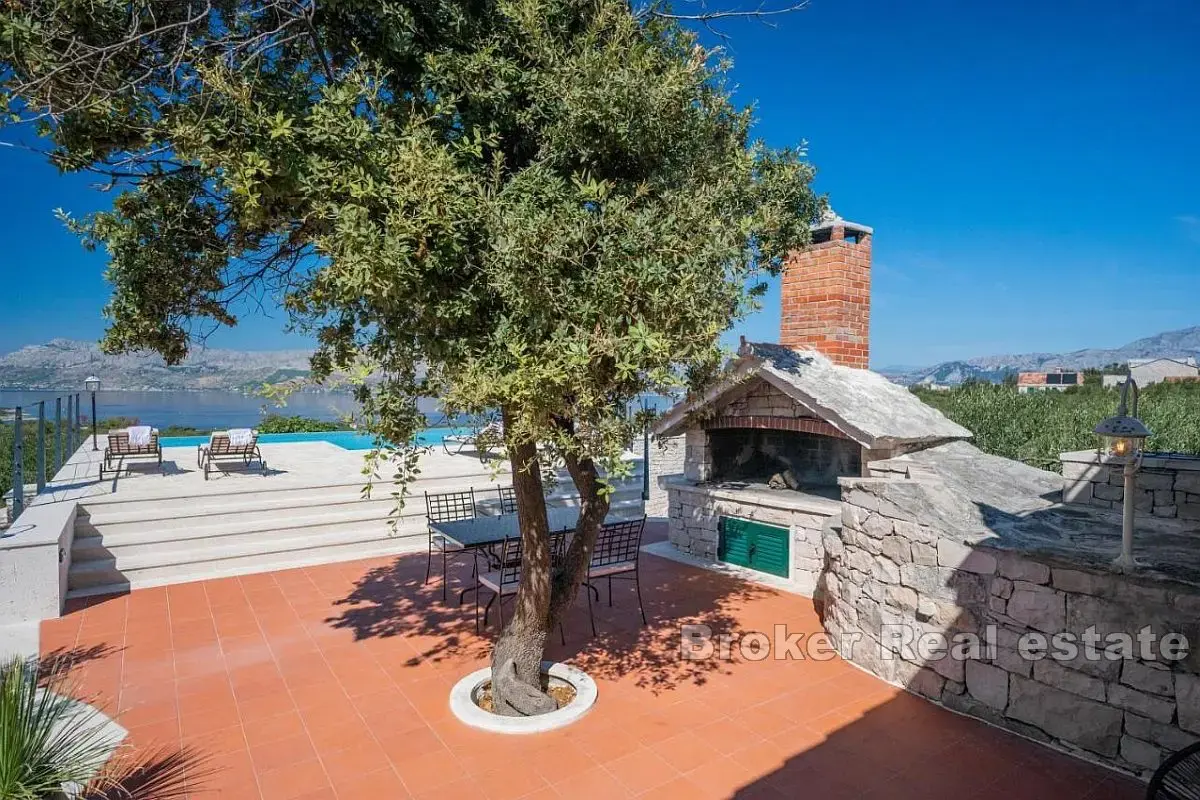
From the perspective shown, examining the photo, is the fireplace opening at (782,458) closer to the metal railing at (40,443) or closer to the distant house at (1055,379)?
the metal railing at (40,443)

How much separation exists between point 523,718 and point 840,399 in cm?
569

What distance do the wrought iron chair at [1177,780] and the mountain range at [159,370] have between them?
5.02 metres

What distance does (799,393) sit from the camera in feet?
28.1

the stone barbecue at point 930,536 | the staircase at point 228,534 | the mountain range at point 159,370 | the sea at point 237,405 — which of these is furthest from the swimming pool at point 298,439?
the stone barbecue at point 930,536

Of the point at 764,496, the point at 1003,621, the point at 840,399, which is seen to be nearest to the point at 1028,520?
the point at 1003,621

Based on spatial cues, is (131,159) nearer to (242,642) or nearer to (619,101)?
(619,101)

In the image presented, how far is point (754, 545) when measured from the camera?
973 cm

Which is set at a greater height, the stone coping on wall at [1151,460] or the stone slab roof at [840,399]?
the stone slab roof at [840,399]

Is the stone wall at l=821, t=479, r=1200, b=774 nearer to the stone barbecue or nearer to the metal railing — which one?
the stone barbecue

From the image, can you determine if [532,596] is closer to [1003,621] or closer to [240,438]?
[1003,621]

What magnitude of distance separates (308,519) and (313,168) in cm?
778

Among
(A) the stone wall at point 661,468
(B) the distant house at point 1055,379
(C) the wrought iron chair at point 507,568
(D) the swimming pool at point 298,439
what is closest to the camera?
(C) the wrought iron chair at point 507,568

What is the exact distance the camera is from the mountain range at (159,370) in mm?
5566

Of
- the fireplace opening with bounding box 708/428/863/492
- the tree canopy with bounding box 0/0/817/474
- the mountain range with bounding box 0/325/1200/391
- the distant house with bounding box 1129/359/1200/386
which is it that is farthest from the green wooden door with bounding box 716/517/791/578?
the tree canopy with bounding box 0/0/817/474
